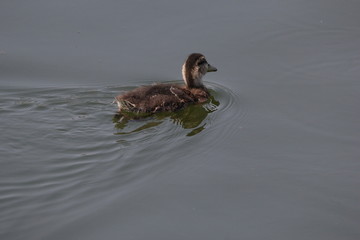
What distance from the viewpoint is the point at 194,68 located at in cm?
783

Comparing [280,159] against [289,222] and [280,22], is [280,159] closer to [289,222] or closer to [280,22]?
[289,222]

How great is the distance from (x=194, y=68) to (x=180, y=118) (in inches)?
26.5

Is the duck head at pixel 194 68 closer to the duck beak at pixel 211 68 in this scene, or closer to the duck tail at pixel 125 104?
the duck beak at pixel 211 68

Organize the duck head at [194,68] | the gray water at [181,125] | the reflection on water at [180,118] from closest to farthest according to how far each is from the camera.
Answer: the gray water at [181,125] → the reflection on water at [180,118] → the duck head at [194,68]

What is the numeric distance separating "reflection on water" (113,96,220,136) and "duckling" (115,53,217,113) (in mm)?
58

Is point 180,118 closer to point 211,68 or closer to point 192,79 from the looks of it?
point 192,79

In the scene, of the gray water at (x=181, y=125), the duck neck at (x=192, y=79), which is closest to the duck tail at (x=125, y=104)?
the gray water at (x=181, y=125)

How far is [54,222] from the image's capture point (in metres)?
5.24

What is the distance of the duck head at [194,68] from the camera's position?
785cm

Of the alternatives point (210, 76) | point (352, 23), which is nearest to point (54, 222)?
point (210, 76)

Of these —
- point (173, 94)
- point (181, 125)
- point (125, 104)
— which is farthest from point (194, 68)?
point (125, 104)

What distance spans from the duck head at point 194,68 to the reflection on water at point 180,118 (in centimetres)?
32

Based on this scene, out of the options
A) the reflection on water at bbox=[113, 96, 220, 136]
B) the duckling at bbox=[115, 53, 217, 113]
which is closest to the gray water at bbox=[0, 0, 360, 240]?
the reflection on water at bbox=[113, 96, 220, 136]

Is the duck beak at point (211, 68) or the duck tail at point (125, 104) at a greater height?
the duck beak at point (211, 68)
